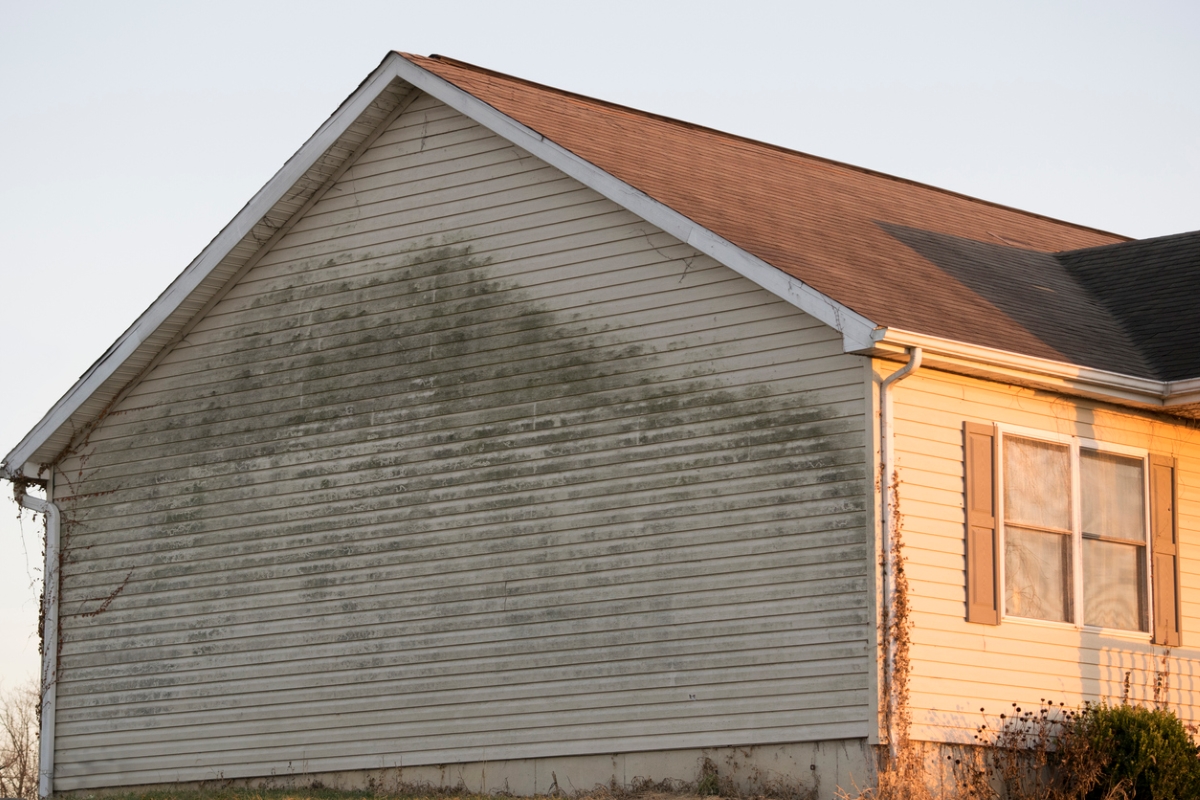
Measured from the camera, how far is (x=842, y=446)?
14.2 m

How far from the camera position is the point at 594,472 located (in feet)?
51.4

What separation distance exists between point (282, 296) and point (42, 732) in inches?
229

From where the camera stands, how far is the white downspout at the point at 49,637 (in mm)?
19109

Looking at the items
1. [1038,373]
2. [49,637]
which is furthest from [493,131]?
[49,637]

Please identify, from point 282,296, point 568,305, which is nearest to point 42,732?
point 282,296

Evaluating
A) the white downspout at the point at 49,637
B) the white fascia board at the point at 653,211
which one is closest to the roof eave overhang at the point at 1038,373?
the white fascia board at the point at 653,211

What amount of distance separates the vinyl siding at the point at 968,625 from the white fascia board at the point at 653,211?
91 cm

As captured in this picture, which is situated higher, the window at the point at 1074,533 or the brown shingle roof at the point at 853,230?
the brown shingle roof at the point at 853,230

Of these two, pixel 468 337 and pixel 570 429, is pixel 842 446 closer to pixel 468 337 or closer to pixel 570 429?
pixel 570 429

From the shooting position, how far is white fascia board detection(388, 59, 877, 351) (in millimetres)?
13883

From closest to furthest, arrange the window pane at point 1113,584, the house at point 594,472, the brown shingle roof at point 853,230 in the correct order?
the house at point 594,472, the brown shingle roof at point 853,230, the window pane at point 1113,584

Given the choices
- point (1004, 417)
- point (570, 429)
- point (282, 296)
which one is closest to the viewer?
point (1004, 417)

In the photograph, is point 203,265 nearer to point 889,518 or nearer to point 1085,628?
point 889,518

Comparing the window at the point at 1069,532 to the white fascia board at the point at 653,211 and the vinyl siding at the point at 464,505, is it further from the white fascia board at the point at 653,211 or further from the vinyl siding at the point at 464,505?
the white fascia board at the point at 653,211
